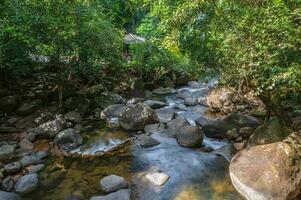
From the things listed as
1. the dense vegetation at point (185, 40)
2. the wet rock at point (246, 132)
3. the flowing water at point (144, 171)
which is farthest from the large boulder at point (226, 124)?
the dense vegetation at point (185, 40)

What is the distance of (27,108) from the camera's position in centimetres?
1050

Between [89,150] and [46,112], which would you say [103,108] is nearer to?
[46,112]

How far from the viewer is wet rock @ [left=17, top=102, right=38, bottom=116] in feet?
34.2

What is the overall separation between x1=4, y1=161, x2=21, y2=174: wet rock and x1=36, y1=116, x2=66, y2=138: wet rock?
5.40 feet

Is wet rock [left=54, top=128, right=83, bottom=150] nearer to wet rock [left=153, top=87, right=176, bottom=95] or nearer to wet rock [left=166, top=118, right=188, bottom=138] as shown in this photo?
wet rock [left=166, top=118, right=188, bottom=138]

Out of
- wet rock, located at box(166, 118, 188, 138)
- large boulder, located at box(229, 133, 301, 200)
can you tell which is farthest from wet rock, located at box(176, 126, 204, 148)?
large boulder, located at box(229, 133, 301, 200)

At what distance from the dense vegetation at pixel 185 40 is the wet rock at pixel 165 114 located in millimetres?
2425

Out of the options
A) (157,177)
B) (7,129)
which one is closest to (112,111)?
(7,129)

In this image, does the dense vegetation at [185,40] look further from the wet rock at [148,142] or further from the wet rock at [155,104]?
the wet rock at [148,142]

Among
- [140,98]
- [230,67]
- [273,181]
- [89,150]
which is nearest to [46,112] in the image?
[89,150]

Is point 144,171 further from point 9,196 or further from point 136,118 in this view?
point 9,196

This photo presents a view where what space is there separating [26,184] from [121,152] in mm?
2629

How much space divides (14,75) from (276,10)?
329 inches

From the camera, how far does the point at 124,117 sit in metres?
10.2
